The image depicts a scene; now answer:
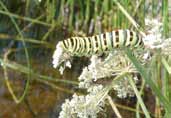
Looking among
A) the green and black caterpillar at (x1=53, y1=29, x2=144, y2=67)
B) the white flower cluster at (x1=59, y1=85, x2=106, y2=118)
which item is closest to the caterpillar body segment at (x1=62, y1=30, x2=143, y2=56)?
the green and black caterpillar at (x1=53, y1=29, x2=144, y2=67)

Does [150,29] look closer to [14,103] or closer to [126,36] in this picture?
[126,36]

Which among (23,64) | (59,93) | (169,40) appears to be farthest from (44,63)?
(169,40)

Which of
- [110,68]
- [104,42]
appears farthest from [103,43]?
[110,68]

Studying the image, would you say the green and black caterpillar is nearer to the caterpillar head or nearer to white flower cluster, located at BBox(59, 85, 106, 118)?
the caterpillar head

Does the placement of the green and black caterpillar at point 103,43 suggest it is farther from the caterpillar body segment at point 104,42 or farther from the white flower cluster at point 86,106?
the white flower cluster at point 86,106

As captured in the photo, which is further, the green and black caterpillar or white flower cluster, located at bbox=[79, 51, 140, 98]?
white flower cluster, located at bbox=[79, 51, 140, 98]

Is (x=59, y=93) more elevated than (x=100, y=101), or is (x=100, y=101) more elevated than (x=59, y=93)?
(x=100, y=101)

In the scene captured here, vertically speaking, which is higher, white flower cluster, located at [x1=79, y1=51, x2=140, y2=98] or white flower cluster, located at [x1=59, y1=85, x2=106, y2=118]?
white flower cluster, located at [x1=79, y1=51, x2=140, y2=98]

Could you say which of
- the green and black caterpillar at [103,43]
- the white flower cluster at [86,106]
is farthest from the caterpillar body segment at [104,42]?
the white flower cluster at [86,106]
